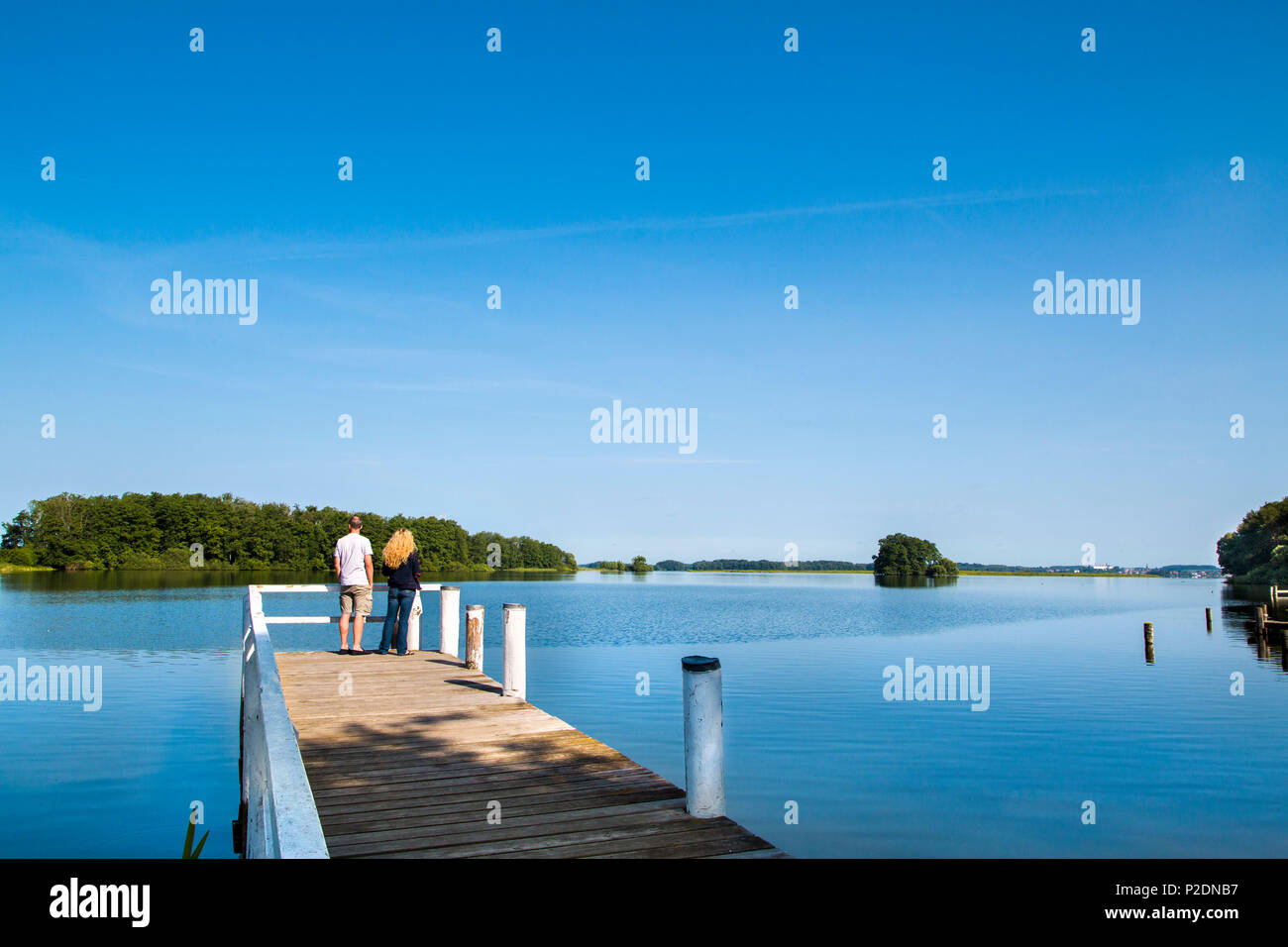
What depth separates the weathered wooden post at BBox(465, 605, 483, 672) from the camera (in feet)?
40.4

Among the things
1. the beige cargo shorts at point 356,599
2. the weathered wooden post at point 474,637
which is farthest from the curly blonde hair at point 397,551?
the weathered wooden post at point 474,637

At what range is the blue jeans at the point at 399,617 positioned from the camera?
14.3 metres

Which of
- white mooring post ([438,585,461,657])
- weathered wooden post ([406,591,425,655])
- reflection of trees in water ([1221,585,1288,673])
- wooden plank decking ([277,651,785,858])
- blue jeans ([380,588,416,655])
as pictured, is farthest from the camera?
reflection of trees in water ([1221,585,1288,673])

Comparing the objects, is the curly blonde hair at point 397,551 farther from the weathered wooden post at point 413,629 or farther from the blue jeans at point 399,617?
the weathered wooden post at point 413,629

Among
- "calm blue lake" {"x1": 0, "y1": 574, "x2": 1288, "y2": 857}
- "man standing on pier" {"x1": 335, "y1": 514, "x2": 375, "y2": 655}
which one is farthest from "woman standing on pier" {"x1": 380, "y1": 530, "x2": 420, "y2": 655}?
"calm blue lake" {"x1": 0, "y1": 574, "x2": 1288, "y2": 857}

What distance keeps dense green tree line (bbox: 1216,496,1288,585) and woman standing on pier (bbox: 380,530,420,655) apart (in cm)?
8963

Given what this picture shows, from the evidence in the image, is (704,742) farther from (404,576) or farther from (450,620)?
(450,620)

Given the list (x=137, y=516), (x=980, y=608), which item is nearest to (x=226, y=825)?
(x=980, y=608)

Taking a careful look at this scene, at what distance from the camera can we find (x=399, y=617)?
1471 centimetres

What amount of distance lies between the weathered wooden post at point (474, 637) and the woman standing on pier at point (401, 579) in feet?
4.93

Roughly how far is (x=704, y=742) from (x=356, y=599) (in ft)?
31.5

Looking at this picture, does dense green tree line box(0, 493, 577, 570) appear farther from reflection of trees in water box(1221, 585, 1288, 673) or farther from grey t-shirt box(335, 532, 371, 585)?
grey t-shirt box(335, 532, 371, 585)
